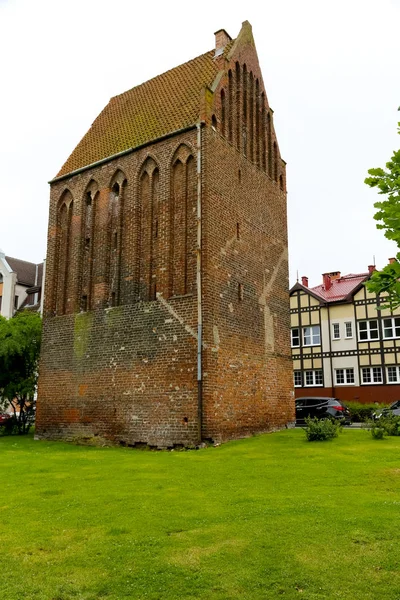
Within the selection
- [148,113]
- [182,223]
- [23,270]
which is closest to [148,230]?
[182,223]

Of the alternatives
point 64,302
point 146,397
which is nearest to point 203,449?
point 146,397

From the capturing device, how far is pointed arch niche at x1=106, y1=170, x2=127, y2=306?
1831cm

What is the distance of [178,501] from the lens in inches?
326

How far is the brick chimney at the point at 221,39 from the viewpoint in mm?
20447

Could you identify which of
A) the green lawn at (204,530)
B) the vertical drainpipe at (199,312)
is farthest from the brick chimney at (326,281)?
the green lawn at (204,530)

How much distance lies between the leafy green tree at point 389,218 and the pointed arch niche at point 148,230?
12.7 metres

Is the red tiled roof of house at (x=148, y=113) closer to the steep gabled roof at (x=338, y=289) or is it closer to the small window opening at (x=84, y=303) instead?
the small window opening at (x=84, y=303)

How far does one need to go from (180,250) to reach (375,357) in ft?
85.6

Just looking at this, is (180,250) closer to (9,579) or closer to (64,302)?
(64,302)

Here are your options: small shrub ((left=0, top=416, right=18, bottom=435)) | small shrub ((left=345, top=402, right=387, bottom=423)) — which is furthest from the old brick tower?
small shrub ((left=345, top=402, right=387, bottom=423))

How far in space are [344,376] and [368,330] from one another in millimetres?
4042

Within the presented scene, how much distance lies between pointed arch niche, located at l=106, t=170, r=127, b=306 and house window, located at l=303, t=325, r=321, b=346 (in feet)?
86.6

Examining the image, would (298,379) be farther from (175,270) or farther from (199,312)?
(199,312)

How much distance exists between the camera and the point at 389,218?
448 cm
